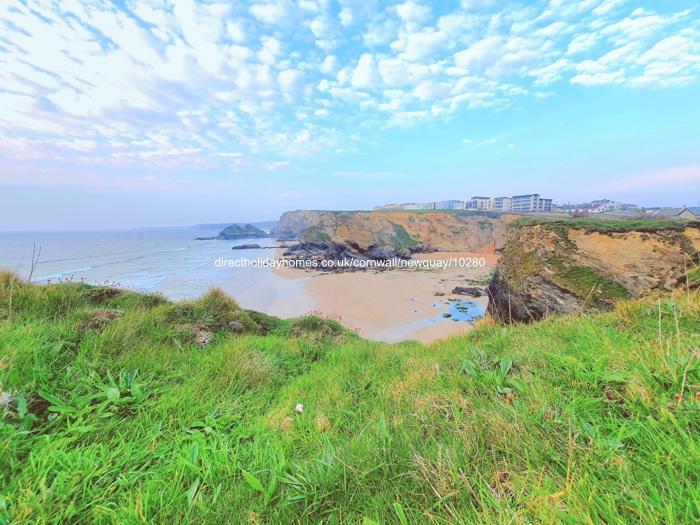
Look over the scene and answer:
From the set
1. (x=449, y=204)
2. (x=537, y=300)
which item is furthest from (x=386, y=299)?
(x=449, y=204)

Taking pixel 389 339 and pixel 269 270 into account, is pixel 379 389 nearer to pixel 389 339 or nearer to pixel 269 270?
pixel 389 339

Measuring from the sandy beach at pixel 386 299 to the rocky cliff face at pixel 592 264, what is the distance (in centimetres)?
285

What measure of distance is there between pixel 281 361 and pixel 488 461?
290cm

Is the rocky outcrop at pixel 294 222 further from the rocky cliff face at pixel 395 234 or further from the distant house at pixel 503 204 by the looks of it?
the distant house at pixel 503 204

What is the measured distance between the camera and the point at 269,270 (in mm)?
32906

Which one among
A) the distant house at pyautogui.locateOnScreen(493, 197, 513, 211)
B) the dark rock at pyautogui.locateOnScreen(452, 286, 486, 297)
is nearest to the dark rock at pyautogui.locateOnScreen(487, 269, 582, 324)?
the dark rock at pyautogui.locateOnScreen(452, 286, 486, 297)

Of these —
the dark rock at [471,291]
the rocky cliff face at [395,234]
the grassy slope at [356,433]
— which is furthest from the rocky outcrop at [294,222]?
the grassy slope at [356,433]

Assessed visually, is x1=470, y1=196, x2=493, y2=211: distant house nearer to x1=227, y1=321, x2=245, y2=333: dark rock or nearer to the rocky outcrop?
the rocky outcrop

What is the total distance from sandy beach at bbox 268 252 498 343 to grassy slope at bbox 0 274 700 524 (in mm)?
6434

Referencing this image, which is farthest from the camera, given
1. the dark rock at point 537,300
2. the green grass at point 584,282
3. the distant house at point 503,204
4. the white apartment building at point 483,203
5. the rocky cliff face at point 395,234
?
the white apartment building at point 483,203

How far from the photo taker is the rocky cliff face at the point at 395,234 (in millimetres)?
40906

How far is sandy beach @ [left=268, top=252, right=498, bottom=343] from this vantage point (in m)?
14.3

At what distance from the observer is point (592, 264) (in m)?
7.73

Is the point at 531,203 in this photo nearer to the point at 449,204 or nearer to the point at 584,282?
the point at 449,204
